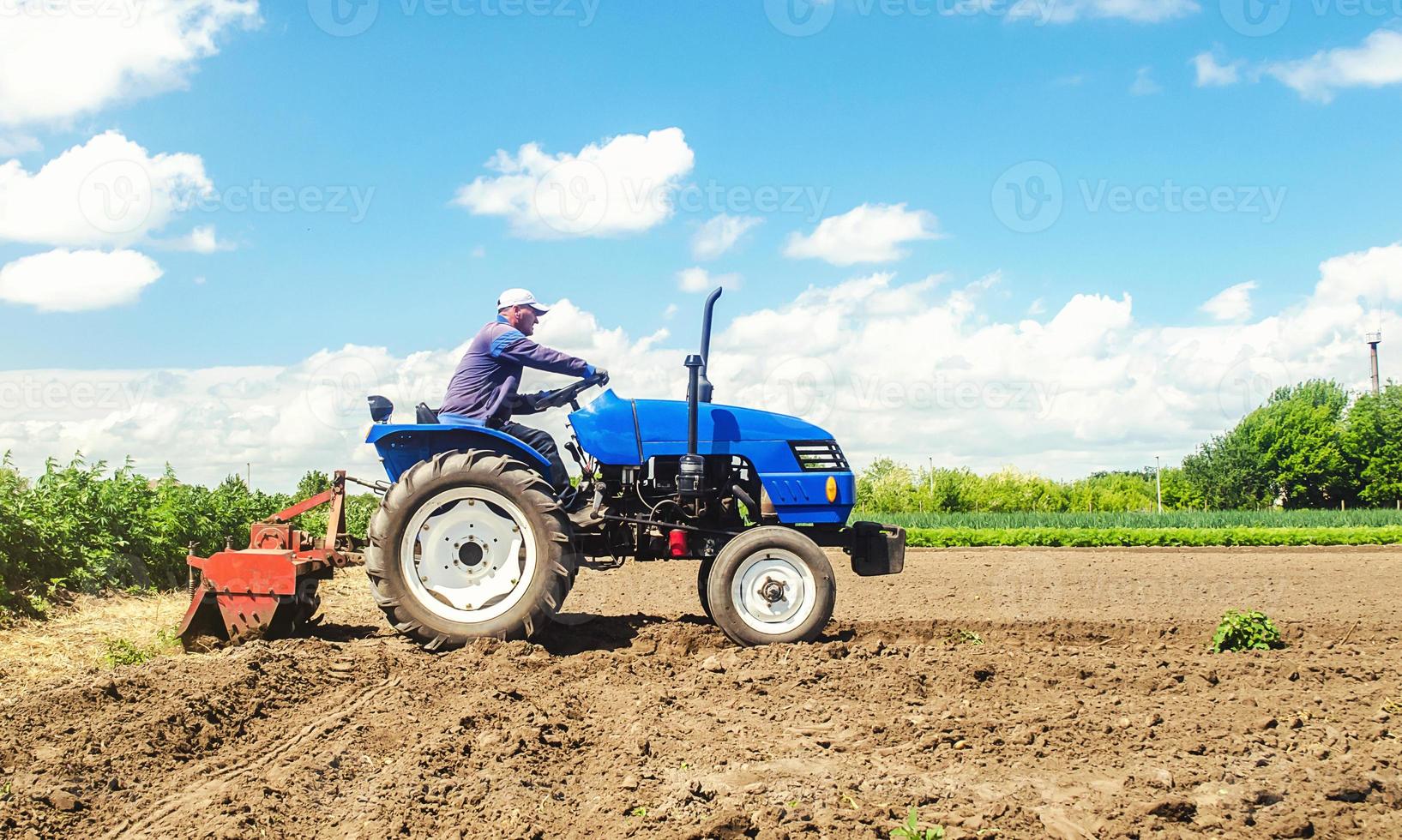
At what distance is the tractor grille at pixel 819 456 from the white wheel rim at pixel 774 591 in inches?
29.5

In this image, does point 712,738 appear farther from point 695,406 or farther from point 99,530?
point 99,530

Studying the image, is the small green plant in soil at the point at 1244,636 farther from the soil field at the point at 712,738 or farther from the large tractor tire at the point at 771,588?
the large tractor tire at the point at 771,588

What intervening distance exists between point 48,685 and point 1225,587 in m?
12.4

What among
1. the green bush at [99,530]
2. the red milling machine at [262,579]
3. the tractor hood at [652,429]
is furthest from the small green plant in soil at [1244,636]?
the green bush at [99,530]

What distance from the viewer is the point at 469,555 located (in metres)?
6.18

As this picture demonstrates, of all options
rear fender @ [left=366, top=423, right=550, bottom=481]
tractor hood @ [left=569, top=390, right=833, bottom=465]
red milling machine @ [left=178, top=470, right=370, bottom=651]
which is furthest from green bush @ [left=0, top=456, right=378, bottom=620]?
tractor hood @ [left=569, top=390, right=833, bottom=465]

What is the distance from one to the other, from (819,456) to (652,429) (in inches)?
45.6

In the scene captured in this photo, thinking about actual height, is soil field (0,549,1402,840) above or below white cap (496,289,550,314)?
below

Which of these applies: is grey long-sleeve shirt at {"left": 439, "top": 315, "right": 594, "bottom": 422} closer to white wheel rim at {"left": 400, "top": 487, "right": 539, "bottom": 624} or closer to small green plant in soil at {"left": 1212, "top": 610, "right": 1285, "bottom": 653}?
white wheel rim at {"left": 400, "top": 487, "right": 539, "bottom": 624}

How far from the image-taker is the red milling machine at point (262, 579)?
20.7 ft

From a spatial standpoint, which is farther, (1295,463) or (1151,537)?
(1295,463)

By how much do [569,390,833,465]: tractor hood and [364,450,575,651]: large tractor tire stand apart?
20.9 inches

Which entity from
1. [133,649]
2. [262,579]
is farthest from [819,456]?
[133,649]

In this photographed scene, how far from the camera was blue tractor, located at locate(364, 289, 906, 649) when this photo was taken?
6.04 metres
